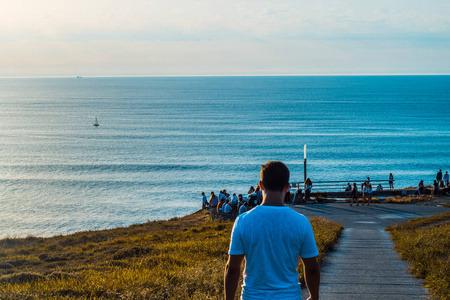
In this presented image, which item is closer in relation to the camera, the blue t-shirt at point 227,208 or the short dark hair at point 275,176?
the short dark hair at point 275,176

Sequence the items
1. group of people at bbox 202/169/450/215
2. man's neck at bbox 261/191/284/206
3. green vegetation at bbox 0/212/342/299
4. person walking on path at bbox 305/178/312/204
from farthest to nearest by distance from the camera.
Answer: person walking on path at bbox 305/178/312/204, group of people at bbox 202/169/450/215, green vegetation at bbox 0/212/342/299, man's neck at bbox 261/191/284/206

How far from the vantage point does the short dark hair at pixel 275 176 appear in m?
3.28

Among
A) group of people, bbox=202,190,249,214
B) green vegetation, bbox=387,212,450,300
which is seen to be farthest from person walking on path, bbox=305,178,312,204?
green vegetation, bbox=387,212,450,300

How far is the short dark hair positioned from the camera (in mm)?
3279

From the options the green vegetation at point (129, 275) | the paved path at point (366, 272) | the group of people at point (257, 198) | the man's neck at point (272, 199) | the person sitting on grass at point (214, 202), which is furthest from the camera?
the person sitting on grass at point (214, 202)

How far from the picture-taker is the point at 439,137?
8344 centimetres

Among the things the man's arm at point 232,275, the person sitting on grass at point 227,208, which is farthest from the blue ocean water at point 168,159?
the man's arm at point 232,275

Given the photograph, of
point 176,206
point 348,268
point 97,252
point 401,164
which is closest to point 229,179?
point 176,206

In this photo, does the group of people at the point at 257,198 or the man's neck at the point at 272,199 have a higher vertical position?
the man's neck at the point at 272,199

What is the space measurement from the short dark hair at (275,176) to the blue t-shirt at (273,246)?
0.17 meters

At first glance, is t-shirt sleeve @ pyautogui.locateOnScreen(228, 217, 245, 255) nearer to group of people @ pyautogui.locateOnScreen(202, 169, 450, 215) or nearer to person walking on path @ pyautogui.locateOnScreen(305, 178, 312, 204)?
group of people @ pyautogui.locateOnScreen(202, 169, 450, 215)

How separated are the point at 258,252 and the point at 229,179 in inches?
1927

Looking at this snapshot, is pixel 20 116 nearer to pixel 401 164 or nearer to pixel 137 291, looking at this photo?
pixel 401 164

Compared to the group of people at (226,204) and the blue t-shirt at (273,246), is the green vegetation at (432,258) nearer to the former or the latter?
the blue t-shirt at (273,246)
